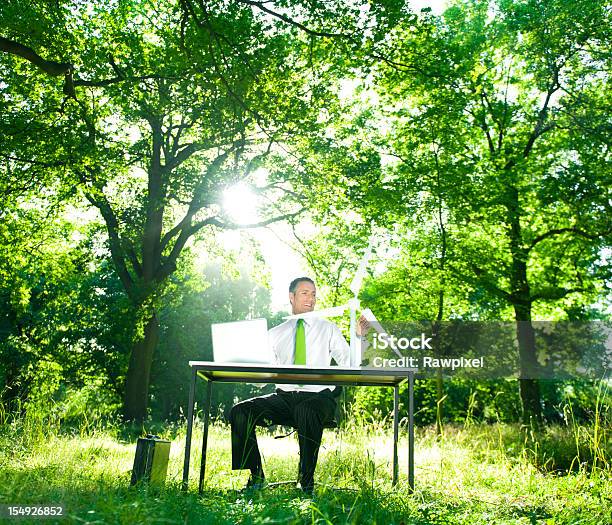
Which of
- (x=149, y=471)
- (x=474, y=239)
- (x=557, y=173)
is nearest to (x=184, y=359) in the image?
(x=474, y=239)

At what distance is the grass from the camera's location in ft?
9.14

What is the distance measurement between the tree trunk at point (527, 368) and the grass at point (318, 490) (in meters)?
5.97

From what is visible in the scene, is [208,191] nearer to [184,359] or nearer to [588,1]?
[588,1]

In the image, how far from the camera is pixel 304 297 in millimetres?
4691

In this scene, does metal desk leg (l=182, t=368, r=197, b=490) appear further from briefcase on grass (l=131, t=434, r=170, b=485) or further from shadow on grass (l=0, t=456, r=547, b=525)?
briefcase on grass (l=131, t=434, r=170, b=485)

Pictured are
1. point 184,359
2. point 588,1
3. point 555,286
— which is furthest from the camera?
point 184,359

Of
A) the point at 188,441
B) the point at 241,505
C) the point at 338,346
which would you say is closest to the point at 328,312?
the point at 338,346

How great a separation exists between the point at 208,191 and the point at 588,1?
28.7 feet

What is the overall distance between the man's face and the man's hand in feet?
2.15

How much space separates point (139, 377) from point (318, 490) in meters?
11.6

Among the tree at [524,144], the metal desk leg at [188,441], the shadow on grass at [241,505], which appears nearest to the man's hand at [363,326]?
the shadow on grass at [241,505]

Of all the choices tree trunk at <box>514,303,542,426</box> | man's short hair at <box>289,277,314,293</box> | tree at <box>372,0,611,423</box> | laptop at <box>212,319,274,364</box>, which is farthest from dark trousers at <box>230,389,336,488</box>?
tree trunk at <box>514,303,542,426</box>

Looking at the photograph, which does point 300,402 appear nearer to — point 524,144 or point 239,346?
point 239,346

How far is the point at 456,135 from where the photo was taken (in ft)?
41.7
